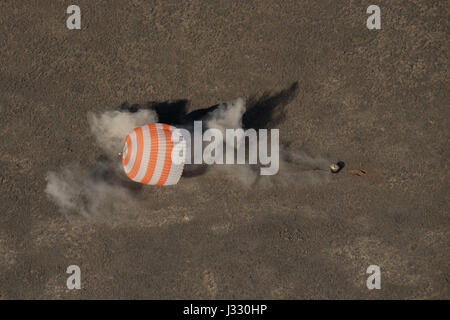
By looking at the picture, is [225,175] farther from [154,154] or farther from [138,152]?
[138,152]

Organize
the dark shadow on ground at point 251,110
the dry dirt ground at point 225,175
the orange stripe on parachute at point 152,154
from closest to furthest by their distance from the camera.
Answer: the orange stripe on parachute at point 152,154
the dry dirt ground at point 225,175
the dark shadow on ground at point 251,110

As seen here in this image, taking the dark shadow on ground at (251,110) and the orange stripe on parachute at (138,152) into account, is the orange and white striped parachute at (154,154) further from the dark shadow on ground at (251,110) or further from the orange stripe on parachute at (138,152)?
the dark shadow on ground at (251,110)

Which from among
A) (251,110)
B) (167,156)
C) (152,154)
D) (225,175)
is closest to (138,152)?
(152,154)

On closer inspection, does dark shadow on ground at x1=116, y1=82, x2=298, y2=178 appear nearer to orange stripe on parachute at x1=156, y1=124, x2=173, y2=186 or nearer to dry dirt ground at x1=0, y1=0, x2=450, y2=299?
dry dirt ground at x1=0, y1=0, x2=450, y2=299

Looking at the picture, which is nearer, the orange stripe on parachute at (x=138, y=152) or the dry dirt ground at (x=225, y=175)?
the orange stripe on parachute at (x=138, y=152)

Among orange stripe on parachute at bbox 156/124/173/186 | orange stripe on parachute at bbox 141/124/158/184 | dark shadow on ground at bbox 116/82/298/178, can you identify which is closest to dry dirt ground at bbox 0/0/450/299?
dark shadow on ground at bbox 116/82/298/178

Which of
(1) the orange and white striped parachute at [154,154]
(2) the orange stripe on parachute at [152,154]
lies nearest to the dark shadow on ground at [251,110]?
(1) the orange and white striped parachute at [154,154]
